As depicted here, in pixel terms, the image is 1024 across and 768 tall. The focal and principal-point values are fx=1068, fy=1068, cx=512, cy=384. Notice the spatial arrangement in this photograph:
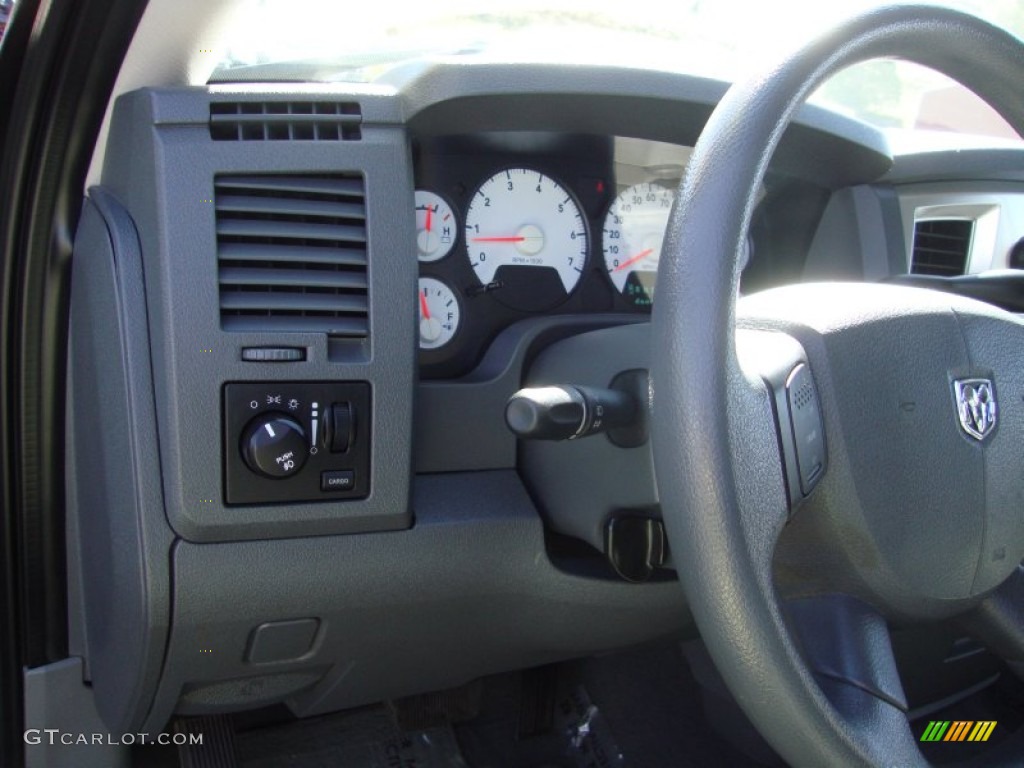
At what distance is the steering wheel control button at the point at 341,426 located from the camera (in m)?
1.24

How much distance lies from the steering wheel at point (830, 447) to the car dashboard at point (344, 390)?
0.79ft

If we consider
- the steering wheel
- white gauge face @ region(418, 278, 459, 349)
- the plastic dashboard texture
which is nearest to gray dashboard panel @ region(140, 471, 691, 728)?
the plastic dashboard texture

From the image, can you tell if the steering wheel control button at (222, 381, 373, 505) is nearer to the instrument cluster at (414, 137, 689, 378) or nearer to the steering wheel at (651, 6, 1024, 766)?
the instrument cluster at (414, 137, 689, 378)

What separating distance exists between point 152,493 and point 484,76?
2.12 ft

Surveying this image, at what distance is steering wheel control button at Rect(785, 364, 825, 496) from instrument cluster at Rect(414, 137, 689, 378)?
0.63 metres

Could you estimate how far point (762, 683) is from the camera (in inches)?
34.7

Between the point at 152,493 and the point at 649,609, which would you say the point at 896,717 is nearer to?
the point at 649,609

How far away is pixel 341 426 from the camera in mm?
1243

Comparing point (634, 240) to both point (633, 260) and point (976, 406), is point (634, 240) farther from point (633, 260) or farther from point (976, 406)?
point (976, 406)

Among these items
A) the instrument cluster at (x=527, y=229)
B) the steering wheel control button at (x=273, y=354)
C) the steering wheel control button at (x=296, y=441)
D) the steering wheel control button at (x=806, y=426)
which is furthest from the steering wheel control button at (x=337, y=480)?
the steering wheel control button at (x=806, y=426)

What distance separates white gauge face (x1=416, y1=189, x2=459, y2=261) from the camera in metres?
1.53

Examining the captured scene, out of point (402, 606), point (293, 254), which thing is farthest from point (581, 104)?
point (402, 606)

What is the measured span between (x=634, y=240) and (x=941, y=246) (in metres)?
0.66

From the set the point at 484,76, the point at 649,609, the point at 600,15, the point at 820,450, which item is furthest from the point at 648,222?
the point at 820,450
